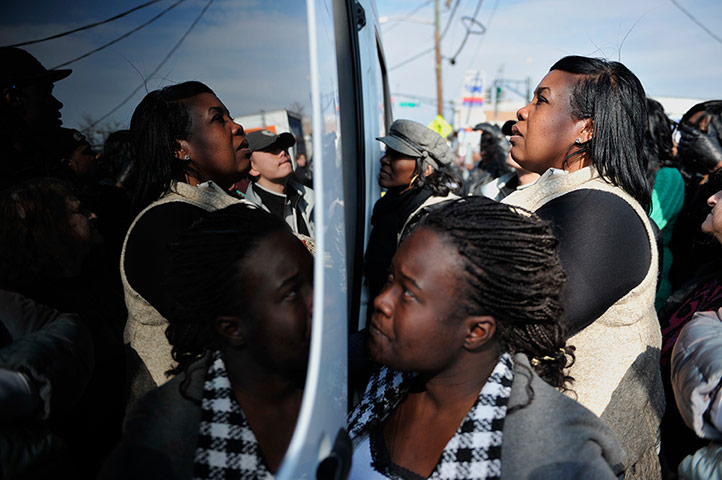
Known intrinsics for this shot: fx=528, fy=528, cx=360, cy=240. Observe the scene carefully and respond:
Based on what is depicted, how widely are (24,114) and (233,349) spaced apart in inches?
20.1

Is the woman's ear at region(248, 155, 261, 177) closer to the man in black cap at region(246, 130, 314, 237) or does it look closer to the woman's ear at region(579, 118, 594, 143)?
the man in black cap at region(246, 130, 314, 237)

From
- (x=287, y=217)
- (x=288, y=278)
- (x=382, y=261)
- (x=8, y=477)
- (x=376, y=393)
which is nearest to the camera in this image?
(x=8, y=477)

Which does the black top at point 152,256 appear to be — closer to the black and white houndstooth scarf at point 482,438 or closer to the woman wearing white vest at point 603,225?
the black and white houndstooth scarf at point 482,438

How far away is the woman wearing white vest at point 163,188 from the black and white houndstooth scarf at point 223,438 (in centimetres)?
9

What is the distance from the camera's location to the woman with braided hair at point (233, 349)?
88 centimetres

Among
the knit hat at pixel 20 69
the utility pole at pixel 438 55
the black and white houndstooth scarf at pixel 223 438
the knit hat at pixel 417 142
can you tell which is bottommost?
the utility pole at pixel 438 55

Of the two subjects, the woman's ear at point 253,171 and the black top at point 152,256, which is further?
the woman's ear at point 253,171

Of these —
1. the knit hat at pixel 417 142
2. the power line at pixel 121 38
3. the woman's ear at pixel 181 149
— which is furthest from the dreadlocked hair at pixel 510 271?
the knit hat at pixel 417 142

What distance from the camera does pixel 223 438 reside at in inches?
35.0

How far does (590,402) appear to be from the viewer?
56.6 inches

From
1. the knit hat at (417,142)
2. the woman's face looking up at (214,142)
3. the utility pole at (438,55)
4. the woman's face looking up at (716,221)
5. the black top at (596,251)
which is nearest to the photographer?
the woman's face looking up at (214,142)

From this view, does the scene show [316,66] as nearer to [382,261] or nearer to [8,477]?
[8,477]

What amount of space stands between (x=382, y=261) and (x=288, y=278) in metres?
2.01

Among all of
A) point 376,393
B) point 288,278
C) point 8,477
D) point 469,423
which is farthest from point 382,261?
point 8,477
